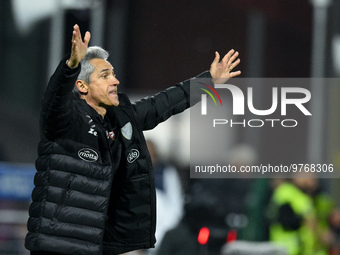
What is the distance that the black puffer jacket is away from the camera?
15.0ft

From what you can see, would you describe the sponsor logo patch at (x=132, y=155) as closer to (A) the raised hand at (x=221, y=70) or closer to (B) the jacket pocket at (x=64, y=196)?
(B) the jacket pocket at (x=64, y=196)

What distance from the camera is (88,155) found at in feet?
15.3

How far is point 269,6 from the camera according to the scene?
1109cm

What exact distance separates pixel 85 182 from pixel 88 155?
14 cm

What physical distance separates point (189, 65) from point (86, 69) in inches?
247

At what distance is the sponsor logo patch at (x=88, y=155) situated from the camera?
466cm

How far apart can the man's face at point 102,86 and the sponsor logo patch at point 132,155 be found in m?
0.27

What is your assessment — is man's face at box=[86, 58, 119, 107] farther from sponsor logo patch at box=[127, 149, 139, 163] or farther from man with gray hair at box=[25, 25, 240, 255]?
sponsor logo patch at box=[127, 149, 139, 163]

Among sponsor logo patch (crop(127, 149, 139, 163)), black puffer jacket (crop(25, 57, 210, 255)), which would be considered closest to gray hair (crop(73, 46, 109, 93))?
black puffer jacket (crop(25, 57, 210, 255))

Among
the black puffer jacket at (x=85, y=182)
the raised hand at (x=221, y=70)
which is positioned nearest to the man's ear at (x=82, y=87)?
the black puffer jacket at (x=85, y=182)

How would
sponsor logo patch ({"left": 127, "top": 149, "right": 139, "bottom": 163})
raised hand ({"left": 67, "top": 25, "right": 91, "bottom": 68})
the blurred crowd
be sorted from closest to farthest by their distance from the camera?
raised hand ({"left": 67, "top": 25, "right": 91, "bottom": 68})
sponsor logo patch ({"left": 127, "top": 149, "right": 139, "bottom": 163})
the blurred crowd

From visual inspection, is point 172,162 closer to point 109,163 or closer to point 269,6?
point 269,6

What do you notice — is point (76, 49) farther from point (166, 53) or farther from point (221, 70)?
point (166, 53)

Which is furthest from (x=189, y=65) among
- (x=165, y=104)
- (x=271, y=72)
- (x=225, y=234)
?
(x=165, y=104)
